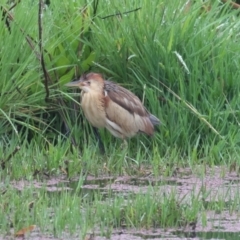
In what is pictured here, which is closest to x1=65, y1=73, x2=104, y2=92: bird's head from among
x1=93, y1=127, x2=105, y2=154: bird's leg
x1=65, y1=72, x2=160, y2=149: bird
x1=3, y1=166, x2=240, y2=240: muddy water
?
x1=65, y1=72, x2=160, y2=149: bird

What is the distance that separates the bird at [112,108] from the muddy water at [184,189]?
0.87 m

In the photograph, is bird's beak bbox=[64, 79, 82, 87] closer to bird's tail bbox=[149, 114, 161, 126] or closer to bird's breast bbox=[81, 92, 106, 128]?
bird's breast bbox=[81, 92, 106, 128]

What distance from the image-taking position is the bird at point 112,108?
7.55 m

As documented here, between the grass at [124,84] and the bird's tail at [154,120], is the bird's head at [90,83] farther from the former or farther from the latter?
the bird's tail at [154,120]

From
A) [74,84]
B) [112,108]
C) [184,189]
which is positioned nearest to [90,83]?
[74,84]

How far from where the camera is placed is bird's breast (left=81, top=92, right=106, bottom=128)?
24.9ft

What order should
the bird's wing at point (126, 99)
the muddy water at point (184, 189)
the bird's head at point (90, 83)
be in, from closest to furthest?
1. the muddy water at point (184, 189)
2. the bird's wing at point (126, 99)
3. the bird's head at point (90, 83)

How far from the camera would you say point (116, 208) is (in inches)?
209

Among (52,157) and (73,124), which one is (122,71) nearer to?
(73,124)

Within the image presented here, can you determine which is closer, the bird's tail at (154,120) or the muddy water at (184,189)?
the muddy water at (184,189)

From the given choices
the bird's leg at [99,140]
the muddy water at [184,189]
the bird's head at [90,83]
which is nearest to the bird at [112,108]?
the bird's head at [90,83]

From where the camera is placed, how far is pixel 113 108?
7699mm

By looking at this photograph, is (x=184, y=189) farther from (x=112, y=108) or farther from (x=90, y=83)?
(x=90, y=83)

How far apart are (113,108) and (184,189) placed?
1526 mm
